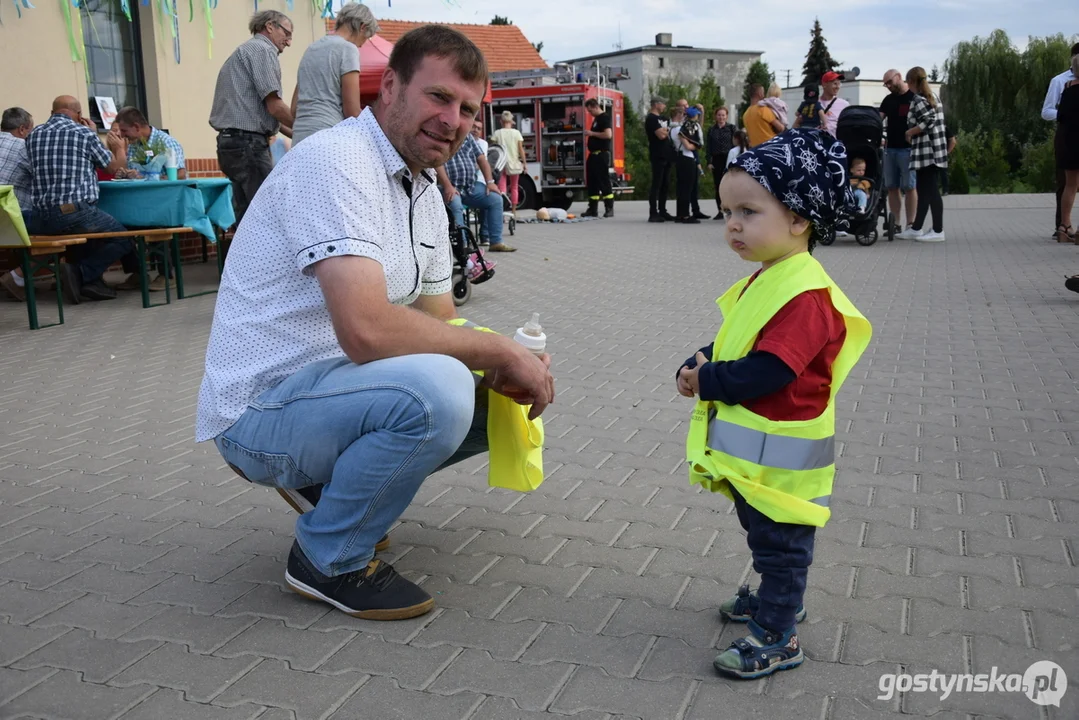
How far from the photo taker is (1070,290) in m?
8.33

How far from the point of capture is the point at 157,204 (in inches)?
338

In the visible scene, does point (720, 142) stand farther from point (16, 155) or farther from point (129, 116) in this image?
point (16, 155)

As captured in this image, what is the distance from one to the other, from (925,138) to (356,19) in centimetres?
743

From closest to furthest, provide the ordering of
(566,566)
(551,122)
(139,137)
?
(566,566) < (139,137) < (551,122)

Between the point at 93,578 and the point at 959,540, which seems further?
the point at 959,540

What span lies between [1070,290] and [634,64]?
84592 mm

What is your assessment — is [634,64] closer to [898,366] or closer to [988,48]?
[988,48]

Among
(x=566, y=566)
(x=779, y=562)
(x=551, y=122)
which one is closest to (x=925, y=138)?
(x=566, y=566)

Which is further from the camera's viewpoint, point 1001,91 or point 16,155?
point 1001,91

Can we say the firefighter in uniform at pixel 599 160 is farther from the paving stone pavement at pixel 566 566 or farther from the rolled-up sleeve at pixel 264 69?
the paving stone pavement at pixel 566 566

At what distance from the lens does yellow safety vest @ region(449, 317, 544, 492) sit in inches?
117

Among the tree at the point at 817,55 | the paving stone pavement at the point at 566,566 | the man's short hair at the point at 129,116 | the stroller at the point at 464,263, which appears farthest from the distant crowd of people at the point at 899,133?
the tree at the point at 817,55

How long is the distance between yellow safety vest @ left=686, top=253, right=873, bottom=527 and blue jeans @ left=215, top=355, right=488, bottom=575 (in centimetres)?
68

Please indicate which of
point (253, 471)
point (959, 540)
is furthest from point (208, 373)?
point (959, 540)
